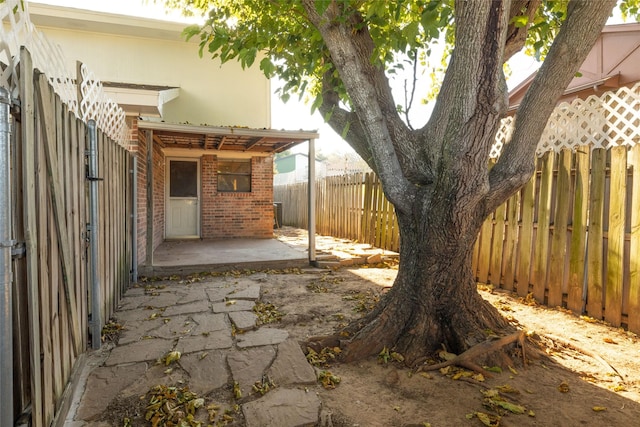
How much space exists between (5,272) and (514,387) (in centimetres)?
310

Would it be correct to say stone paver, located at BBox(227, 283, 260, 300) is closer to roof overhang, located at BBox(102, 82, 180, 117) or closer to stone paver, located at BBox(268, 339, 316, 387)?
stone paver, located at BBox(268, 339, 316, 387)

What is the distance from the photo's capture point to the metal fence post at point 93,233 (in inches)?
124

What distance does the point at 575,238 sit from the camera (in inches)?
166

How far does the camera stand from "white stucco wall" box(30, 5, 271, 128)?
28.5ft

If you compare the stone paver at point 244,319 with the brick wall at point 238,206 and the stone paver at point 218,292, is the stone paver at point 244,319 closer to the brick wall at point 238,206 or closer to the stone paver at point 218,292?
the stone paver at point 218,292

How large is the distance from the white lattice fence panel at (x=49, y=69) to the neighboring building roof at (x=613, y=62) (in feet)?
24.7

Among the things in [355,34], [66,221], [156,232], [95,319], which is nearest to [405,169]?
[355,34]

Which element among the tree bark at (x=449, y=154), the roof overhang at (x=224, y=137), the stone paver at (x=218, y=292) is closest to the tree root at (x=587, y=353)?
the tree bark at (x=449, y=154)

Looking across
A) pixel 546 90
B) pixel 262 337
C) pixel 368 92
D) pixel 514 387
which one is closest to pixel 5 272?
pixel 262 337

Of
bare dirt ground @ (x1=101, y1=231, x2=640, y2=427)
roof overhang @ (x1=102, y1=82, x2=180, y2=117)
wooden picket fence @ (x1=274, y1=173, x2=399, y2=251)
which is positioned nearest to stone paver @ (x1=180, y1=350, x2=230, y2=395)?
bare dirt ground @ (x1=101, y1=231, x2=640, y2=427)

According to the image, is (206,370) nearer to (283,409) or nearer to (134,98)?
(283,409)

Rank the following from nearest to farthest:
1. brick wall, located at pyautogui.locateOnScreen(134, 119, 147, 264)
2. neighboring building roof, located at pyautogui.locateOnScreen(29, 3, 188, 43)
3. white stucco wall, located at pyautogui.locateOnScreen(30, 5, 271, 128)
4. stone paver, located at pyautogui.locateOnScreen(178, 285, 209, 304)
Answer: stone paver, located at pyautogui.locateOnScreen(178, 285, 209, 304)
brick wall, located at pyautogui.locateOnScreen(134, 119, 147, 264)
neighboring building roof, located at pyautogui.locateOnScreen(29, 3, 188, 43)
white stucco wall, located at pyautogui.locateOnScreen(30, 5, 271, 128)

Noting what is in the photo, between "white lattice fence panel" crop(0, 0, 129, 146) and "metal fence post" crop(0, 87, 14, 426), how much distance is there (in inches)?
8.0

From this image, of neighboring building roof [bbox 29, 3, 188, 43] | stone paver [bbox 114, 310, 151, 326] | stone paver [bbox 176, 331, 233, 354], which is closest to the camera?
stone paver [bbox 176, 331, 233, 354]
